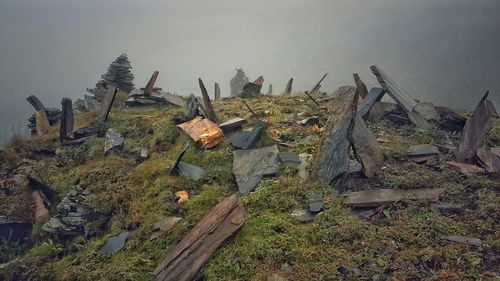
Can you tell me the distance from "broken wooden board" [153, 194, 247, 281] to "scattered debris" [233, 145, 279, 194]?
1128 millimetres

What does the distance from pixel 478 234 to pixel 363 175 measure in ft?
6.70

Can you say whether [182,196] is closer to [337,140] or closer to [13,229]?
[337,140]

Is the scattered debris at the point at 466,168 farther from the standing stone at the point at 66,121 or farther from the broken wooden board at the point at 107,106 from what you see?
the standing stone at the point at 66,121

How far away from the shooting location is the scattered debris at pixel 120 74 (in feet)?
49.0

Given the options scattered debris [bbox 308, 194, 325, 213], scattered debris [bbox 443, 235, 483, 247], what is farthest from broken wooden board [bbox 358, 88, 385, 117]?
scattered debris [bbox 443, 235, 483, 247]

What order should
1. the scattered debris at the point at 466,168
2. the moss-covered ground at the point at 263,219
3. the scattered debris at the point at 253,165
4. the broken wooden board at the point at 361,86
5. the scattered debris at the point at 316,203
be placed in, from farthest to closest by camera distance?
the broken wooden board at the point at 361,86
the scattered debris at the point at 253,165
the scattered debris at the point at 466,168
the scattered debris at the point at 316,203
the moss-covered ground at the point at 263,219

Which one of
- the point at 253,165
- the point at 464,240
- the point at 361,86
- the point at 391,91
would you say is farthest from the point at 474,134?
the point at 253,165

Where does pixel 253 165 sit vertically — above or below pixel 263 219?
above

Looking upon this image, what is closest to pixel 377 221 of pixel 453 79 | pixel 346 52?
pixel 453 79

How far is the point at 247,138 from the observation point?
7.79 metres

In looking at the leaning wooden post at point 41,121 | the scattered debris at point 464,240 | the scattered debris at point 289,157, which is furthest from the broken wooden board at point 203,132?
the leaning wooden post at point 41,121

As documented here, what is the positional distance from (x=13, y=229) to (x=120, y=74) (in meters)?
9.57

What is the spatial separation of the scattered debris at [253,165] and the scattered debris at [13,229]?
4.27 metres

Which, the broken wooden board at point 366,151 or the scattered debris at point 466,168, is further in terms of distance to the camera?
the broken wooden board at point 366,151
